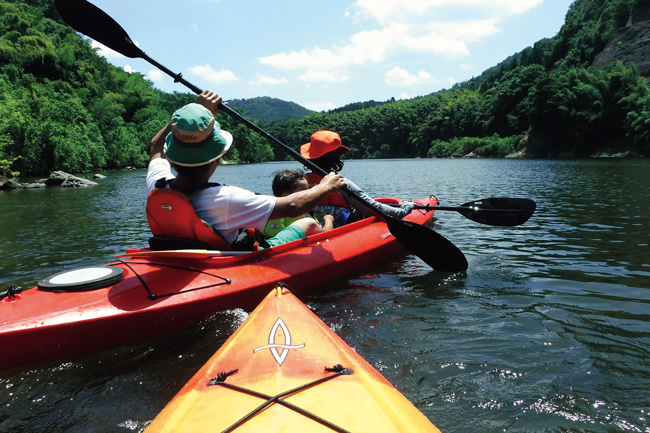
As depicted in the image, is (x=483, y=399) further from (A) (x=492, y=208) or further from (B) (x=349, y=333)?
(A) (x=492, y=208)

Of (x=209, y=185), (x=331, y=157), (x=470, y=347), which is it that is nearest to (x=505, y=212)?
(x=331, y=157)

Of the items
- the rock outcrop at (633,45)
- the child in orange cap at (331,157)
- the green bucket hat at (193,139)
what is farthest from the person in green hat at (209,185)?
the rock outcrop at (633,45)

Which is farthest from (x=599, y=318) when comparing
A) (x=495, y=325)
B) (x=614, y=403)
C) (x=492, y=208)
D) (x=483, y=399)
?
(x=492, y=208)

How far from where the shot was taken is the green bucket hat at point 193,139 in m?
3.15

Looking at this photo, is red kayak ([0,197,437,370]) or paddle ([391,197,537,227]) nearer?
red kayak ([0,197,437,370])

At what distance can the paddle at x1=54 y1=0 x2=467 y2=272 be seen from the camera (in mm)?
4840

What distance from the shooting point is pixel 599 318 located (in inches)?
150

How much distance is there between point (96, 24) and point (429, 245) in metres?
4.64

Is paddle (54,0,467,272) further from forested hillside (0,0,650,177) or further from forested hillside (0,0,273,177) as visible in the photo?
forested hillside (0,0,273,177)

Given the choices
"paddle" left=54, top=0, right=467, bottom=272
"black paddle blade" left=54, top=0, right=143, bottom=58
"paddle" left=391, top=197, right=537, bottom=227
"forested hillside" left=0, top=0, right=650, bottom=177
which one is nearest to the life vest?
"paddle" left=54, top=0, right=467, bottom=272

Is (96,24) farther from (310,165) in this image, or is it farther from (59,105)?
(59,105)

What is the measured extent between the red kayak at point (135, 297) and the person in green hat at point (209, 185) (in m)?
0.42

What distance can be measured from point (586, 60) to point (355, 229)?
7101 cm

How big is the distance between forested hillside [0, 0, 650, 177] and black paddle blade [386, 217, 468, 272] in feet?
85.3
